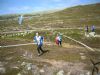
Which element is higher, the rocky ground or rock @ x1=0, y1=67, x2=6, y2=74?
the rocky ground

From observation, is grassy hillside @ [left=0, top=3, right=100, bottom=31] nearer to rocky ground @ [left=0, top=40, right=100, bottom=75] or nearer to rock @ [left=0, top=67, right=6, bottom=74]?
rocky ground @ [left=0, top=40, right=100, bottom=75]

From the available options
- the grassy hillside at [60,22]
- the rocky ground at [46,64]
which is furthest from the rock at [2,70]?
the grassy hillside at [60,22]

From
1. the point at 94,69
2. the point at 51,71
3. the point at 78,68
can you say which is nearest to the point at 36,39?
the point at 51,71

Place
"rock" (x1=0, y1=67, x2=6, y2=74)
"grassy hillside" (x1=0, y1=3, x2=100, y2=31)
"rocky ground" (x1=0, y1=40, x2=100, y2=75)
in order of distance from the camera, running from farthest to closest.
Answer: "grassy hillside" (x1=0, y1=3, x2=100, y2=31) < "rock" (x1=0, y1=67, x2=6, y2=74) < "rocky ground" (x1=0, y1=40, x2=100, y2=75)

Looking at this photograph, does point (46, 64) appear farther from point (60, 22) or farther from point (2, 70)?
point (60, 22)

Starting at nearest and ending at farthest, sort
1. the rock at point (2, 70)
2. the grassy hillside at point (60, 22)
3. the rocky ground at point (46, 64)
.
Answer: the rocky ground at point (46, 64)
the rock at point (2, 70)
the grassy hillside at point (60, 22)

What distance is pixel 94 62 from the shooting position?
18562mm

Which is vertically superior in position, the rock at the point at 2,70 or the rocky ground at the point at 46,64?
the rocky ground at the point at 46,64

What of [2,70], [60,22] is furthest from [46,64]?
[60,22]

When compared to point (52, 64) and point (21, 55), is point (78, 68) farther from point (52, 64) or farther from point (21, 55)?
point (21, 55)

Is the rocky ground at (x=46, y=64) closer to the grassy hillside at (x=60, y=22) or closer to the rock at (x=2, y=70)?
the rock at (x=2, y=70)

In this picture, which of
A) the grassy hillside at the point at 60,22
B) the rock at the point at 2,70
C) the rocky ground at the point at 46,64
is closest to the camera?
the rocky ground at the point at 46,64

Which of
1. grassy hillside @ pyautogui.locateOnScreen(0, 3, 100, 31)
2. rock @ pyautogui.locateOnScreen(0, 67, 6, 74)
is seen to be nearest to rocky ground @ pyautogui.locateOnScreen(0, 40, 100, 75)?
rock @ pyautogui.locateOnScreen(0, 67, 6, 74)

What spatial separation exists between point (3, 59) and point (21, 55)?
2239 mm
